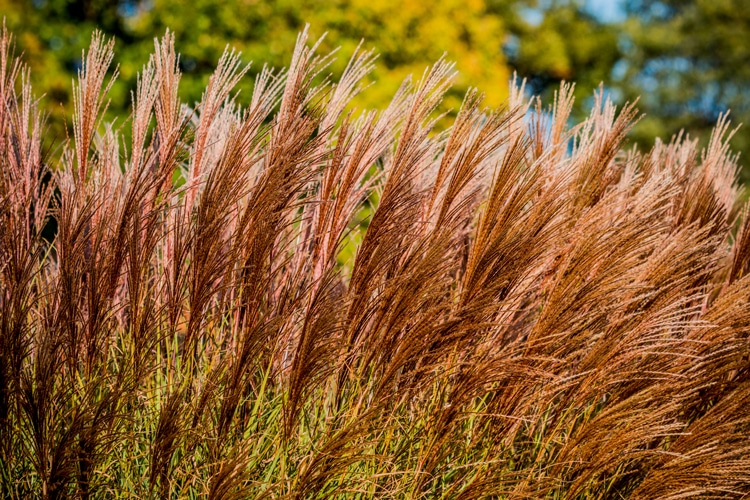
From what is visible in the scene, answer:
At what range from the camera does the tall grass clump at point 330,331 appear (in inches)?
72.4

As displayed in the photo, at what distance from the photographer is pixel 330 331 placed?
1877mm

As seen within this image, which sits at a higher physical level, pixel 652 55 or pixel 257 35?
pixel 652 55

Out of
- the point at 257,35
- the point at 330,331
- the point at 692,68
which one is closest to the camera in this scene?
the point at 330,331

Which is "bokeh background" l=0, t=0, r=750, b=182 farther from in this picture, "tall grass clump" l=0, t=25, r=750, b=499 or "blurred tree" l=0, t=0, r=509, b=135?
"tall grass clump" l=0, t=25, r=750, b=499

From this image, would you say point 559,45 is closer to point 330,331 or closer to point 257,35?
point 257,35

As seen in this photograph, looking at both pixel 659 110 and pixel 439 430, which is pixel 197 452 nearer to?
pixel 439 430

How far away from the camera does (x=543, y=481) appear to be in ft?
6.41

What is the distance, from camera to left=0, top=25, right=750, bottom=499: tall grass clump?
1840 mm

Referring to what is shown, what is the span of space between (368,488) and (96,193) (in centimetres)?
110

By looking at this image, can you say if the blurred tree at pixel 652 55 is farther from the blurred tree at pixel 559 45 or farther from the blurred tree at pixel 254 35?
the blurred tree at pixel 254 35

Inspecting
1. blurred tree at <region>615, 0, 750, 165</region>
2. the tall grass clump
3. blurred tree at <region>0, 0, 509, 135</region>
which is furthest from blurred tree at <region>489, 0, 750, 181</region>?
the tall grass clump

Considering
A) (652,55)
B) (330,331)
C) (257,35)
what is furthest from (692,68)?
(330,331)

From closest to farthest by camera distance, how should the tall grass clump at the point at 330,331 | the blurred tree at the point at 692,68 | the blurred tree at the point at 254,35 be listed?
1. the tall grass clump at the point at 330,331
2. the blurred tree at the point at 254,35
3. the blurred tree at the point at 692,68

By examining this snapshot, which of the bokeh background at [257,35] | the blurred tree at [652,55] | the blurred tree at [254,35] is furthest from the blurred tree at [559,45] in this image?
the blurred tree at [254,35]
